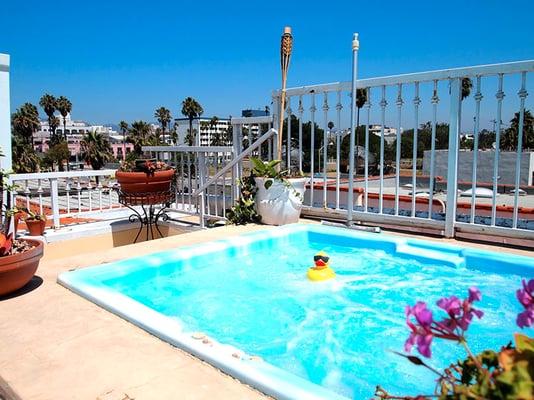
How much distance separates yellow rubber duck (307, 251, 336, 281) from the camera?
134 inches

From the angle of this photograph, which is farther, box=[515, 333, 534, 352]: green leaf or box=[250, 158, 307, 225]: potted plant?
box=[250, 158, 307, 225]: potted plant

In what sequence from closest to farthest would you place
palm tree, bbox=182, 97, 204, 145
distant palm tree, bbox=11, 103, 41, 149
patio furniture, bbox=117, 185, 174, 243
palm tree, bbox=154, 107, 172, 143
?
patio furniture, bbox=117, 185, 174, 243, distant palm tree, bbox=11, 103, 41, 149, palm tree, bbox=182, 97, 204, 145, palm tree, bbox=154, 107, 172, 143

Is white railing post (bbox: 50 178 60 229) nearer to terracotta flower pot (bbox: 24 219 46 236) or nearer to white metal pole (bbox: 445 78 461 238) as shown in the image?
terracotta flower pot (bbox: 24 219 46 236)

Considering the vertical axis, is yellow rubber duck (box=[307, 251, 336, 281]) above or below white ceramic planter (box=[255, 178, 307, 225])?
below

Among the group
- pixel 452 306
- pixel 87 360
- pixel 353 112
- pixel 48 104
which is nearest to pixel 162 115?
pixel 48 104

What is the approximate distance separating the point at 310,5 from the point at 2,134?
9.67 meters

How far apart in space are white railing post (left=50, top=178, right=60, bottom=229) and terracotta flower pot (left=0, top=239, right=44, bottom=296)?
293cm

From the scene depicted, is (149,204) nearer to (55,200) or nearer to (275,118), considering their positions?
(55,200)

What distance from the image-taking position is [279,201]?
4691mm

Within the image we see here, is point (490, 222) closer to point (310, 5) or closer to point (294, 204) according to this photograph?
point (294, 204)

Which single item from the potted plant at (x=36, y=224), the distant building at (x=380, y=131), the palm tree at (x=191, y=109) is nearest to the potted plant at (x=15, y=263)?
the potted plant at (x=36, y=224)

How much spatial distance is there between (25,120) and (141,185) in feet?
171

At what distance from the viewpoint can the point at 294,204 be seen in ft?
15.6

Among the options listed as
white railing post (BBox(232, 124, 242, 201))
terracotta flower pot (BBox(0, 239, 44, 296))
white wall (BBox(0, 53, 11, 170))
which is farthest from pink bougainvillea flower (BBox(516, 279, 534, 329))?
white wall (BBox(0, 53, 11, 170))
